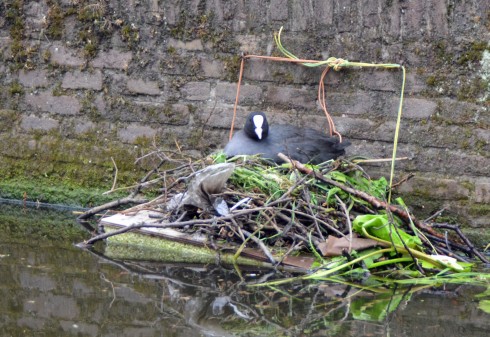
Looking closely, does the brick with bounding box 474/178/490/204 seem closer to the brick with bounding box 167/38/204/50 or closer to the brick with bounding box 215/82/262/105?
the brick with bounding box 215/82/262/105

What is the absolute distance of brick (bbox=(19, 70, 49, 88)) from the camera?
22.2ft

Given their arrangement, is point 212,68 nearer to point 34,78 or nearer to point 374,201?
point 34,78

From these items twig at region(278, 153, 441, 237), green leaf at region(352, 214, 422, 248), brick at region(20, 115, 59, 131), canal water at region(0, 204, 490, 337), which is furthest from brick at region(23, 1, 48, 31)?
green leaf at region(352, 214, 422, 248)

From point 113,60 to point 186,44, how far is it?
1.86ft

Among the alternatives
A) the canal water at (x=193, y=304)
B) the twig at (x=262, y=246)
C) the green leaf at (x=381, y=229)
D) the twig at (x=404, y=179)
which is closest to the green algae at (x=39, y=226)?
the canal water at (x=193, y=304)

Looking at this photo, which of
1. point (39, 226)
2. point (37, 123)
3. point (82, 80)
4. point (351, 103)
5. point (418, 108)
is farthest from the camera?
point (37, 123)

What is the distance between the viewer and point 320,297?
431 centimetres

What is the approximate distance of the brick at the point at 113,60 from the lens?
657 cm

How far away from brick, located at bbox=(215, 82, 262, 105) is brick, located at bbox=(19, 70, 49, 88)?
1338 millimetres

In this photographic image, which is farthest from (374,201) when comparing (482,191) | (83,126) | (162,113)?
(83,126)

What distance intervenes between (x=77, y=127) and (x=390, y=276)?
9.51ft

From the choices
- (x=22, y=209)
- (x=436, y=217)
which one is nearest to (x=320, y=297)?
(x=436, y=217)

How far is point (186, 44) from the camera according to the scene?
255 inches

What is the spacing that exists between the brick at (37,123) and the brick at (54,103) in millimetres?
75
